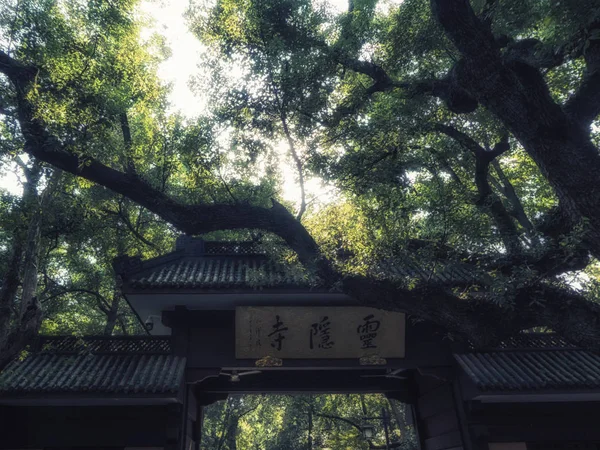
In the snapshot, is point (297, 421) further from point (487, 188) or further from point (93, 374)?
point (487, 188)

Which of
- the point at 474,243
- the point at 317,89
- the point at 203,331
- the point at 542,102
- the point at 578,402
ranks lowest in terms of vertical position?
the point at 578,402

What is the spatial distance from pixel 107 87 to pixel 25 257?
138 inches

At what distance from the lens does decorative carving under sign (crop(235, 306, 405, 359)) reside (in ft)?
26.6

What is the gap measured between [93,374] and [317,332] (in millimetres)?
4097

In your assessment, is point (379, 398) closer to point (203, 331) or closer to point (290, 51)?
point (203, 331)

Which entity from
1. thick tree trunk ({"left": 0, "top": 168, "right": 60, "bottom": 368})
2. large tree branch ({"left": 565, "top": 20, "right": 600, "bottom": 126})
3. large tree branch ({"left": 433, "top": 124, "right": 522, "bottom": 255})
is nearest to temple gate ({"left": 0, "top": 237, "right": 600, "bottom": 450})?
thick tree trunk ({"left": 0, "top": 168, "right": 60, "bottom": 368})

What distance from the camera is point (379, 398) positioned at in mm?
21438

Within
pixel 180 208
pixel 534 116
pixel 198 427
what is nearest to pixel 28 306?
pixel 180 208

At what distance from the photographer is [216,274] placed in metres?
8.45

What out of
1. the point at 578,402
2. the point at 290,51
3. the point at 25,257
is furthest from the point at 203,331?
the point at 578,402

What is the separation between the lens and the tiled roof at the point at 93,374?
23.3 feet

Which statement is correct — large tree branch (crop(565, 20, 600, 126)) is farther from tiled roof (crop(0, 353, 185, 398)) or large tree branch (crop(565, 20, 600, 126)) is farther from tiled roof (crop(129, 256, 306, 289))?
tiled roof (crop(0, 353, 185, 398))

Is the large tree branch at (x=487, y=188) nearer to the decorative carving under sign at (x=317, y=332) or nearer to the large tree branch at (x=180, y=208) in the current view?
the decorative carving under sign at (x=317, y=332)

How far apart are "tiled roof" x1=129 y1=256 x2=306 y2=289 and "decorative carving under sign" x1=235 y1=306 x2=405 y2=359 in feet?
2.14
